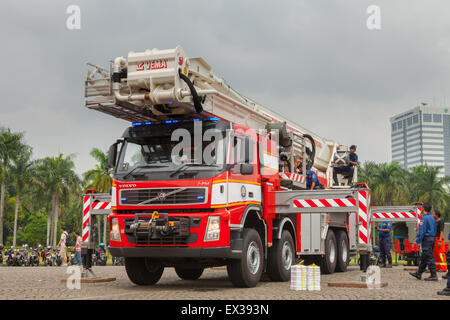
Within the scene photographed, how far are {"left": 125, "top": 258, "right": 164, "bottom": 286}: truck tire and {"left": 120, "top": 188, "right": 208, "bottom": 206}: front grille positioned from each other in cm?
154

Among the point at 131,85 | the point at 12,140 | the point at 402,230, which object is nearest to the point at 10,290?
the point at 131,85

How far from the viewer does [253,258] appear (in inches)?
412

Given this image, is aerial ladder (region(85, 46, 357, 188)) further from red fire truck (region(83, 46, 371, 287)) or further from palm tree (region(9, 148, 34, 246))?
palm tree (region(9, 148, 34, 246))

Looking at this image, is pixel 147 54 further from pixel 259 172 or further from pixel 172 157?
pixel 259 172

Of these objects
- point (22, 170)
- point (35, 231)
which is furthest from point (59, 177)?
point (35, 231)

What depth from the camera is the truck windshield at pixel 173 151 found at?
9734mm

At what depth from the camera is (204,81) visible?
10922mm

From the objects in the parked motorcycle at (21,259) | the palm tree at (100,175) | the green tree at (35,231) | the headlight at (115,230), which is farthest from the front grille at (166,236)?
the green tree at (35,231)

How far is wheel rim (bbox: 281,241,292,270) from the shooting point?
1183cm

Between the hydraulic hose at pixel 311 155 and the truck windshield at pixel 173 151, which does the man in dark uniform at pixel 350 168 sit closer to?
the hydraulic hose at pixel 311 155

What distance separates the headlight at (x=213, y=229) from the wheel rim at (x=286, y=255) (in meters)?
2.79

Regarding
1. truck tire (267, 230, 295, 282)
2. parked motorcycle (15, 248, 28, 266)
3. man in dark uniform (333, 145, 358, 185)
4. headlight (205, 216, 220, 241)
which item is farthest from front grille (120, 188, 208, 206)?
parked motorcycle (15, 248, 28, 266)

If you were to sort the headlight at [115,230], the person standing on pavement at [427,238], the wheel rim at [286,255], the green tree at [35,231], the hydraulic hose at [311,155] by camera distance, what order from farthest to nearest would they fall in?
the green tree at [35,231] < the hydraulic hose at [311,155] < the person standing on pavement at [427,238] < the wheel rim at [286,255] < the headlight at [115,230]
